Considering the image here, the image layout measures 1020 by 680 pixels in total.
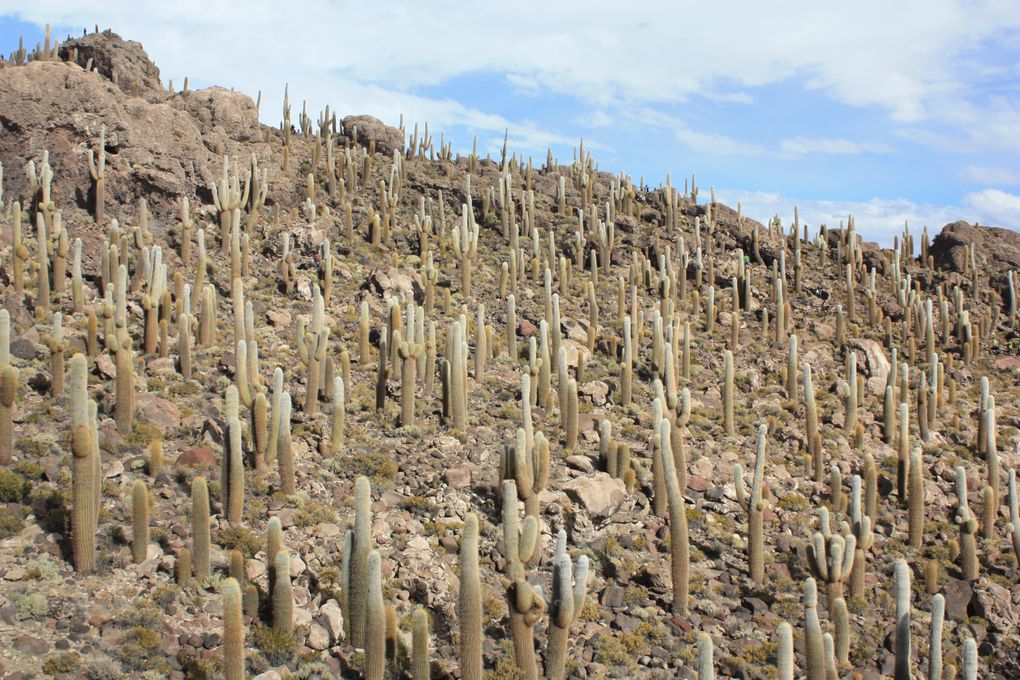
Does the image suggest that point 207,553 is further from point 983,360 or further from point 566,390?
point 983,360

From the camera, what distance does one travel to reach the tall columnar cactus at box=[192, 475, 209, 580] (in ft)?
29.8

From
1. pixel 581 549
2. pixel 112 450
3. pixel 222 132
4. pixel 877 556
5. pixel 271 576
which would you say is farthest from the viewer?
pixel 222 132

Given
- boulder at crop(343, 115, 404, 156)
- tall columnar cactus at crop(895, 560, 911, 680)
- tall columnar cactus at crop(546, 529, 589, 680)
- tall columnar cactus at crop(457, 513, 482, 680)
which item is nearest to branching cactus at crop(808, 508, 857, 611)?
tall columnar cactus at crop(895, 560, 911, 680)

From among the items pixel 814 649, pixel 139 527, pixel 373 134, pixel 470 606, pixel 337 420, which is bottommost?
pixel 814 649

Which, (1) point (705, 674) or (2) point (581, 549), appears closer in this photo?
(1) point (705, 674)

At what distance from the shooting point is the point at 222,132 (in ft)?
77.4

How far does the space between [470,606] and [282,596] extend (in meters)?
2.15

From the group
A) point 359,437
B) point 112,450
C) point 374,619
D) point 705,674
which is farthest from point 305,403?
point 705,674

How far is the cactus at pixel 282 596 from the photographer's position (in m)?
8.66

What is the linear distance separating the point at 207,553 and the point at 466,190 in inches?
707

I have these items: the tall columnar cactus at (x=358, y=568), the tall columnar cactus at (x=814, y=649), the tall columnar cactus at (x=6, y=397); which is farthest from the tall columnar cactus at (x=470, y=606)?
the tall columnar cactus at (x=6, y=397)

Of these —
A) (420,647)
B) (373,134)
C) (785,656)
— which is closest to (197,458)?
(420,647)

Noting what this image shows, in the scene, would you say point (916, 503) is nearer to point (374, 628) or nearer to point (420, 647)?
point (420, 647)

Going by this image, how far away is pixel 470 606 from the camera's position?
833cm
